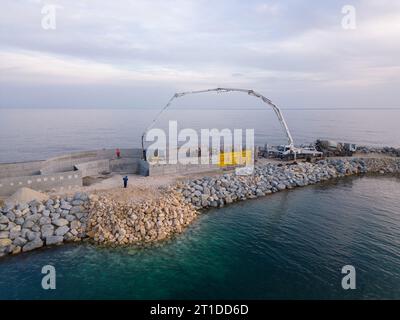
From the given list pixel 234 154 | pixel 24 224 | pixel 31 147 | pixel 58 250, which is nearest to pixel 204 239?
pixel 58 250

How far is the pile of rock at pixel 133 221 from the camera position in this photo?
672 inches

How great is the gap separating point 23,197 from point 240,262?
15.0m

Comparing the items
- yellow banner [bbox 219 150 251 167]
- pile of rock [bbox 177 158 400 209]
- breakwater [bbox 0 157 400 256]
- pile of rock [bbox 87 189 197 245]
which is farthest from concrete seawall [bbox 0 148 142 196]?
yellow banner [bbox 219 150 251 167]

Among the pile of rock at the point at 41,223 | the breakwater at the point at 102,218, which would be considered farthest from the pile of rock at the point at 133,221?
the pile of rock at the point at 41,223

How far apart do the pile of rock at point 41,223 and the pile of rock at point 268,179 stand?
8.26 m

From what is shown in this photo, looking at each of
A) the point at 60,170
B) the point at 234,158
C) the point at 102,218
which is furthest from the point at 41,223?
the point at 234,158

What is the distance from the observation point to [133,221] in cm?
1780

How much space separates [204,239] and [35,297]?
9.35 meters

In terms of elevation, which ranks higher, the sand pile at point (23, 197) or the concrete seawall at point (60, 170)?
the concrete seawall at point (60, 170)

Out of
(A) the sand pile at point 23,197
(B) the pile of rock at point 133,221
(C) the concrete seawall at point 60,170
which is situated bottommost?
(B) the pile of rock at point 133,221

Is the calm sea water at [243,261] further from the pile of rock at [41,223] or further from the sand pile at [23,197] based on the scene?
the sand pile at [23,197]

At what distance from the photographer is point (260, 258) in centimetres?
1545

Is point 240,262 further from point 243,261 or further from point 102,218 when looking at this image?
point 102,218
